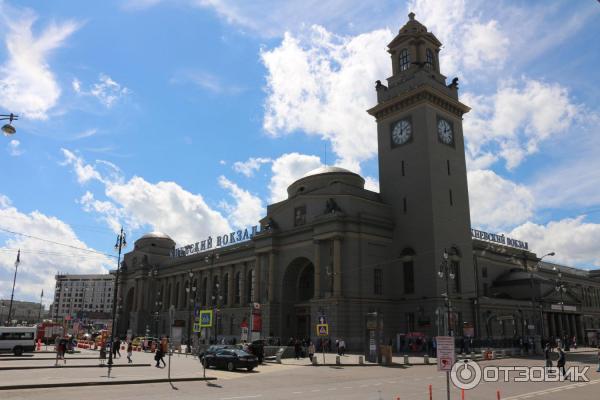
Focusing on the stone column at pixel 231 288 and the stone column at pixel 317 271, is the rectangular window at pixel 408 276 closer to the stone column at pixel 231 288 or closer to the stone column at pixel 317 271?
the stone column at pixel 317 271

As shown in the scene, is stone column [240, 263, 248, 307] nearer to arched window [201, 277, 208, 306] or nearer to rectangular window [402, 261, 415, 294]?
arched window [201, 277, 208, 306]

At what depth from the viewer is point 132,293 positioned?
109188mm

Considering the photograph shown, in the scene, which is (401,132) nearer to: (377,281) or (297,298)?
(377,281)

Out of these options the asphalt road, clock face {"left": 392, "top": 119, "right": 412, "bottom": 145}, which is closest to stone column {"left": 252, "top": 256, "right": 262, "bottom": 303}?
clock face {"left": 392, "top": 119, "right": 412, "bottom": 145}

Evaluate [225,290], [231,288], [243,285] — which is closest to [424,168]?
[243,285]

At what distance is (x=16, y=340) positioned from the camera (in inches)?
1873

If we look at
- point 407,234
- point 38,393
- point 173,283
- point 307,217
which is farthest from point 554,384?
point 173,283

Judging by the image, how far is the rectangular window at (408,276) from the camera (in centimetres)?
5911

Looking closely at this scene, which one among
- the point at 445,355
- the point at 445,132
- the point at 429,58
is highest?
the point at 429,58

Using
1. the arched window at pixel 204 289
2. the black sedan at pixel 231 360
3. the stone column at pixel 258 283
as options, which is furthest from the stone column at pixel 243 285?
the black sedan at pixel 231 360

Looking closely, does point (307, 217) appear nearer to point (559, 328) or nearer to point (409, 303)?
point (409, 303)

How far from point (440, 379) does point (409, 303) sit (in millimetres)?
30923

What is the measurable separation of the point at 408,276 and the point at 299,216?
1572cm

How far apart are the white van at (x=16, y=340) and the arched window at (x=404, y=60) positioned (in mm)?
52608
